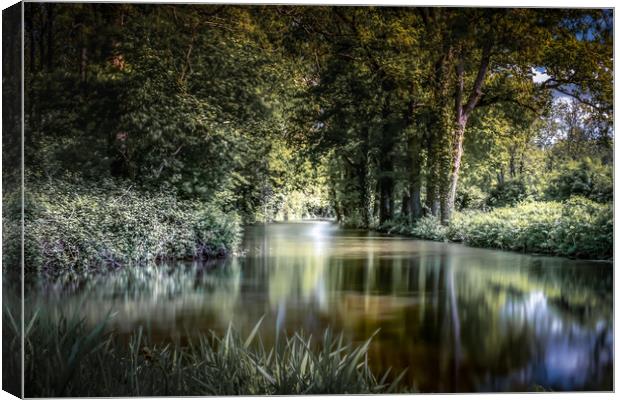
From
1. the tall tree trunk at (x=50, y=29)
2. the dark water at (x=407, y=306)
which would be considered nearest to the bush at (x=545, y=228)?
the dark water at (x=407, y=306)

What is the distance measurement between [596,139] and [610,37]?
2.41 feet

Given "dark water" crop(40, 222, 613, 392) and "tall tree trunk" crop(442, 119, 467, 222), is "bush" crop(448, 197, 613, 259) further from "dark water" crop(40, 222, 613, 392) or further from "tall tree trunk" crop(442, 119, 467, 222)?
"tall tree trunk" crop(442, 119, 467, 222)

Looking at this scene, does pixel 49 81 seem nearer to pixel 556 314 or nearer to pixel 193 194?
pixel 193 194

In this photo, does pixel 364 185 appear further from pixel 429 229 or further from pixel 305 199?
pixel 429 229

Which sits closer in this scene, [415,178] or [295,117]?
[295,117]

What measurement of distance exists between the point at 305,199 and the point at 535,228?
1803 millimetres

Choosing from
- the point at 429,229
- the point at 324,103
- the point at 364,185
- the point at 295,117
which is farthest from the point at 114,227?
the point at 429,229

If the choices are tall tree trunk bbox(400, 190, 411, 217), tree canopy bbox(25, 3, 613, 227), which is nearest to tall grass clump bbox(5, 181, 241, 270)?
tree canopy bbox(25, 3, 613, 227)

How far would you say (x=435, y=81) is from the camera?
15.6 feet

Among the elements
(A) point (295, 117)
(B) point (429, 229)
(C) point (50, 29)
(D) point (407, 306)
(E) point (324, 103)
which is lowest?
(D) point (407, 306)

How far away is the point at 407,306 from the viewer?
445 cm

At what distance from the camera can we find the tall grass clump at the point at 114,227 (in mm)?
4312

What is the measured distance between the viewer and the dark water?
427cm

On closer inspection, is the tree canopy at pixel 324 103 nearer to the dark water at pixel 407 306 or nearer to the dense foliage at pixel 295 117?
the dense foliage at pixel 295 117
